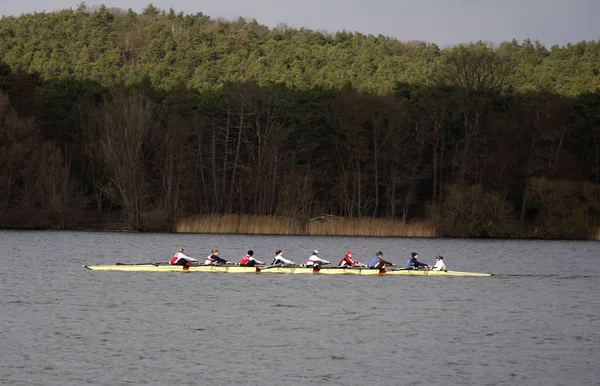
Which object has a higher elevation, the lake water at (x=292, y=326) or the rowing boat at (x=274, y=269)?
the rowing boat at (x=274, y=269)

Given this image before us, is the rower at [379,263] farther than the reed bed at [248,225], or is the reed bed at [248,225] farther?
the reed bed at [248,225]

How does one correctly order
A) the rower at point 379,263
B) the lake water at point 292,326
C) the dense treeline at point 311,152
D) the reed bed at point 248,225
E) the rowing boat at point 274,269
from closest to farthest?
the lake water at point 292,326 → the rowing boat at point 274,269 → the rower at point 379,263 → the reed bed at point 248,225 → the dense treeline at point 311,152

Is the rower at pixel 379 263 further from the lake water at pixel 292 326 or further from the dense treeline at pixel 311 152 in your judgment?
the dense treeline at pixel 311 152

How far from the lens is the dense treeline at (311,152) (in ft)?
224

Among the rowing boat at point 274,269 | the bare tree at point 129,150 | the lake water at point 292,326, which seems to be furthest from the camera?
the bare tree at point 129,150

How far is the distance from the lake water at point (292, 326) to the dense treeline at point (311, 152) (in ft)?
63.4

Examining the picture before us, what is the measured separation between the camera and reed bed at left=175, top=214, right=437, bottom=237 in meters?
66.1

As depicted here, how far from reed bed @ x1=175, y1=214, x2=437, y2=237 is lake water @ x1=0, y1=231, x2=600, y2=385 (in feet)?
52.7

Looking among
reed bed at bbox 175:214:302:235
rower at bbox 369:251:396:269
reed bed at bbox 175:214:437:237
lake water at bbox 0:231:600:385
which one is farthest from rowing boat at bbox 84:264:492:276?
reed bed at bbox 175:214:302:235

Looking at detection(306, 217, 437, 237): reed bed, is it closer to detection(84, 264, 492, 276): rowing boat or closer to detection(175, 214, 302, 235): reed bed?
detection(175, 214, 302, 235): reed bed

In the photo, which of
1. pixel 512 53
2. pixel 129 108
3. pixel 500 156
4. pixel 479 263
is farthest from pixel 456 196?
pixel 512 53

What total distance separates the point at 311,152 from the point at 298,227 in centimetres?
1381

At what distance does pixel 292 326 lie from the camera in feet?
92.9

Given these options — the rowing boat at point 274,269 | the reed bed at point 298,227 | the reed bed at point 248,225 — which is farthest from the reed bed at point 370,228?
the rowing boat at point 274,269
